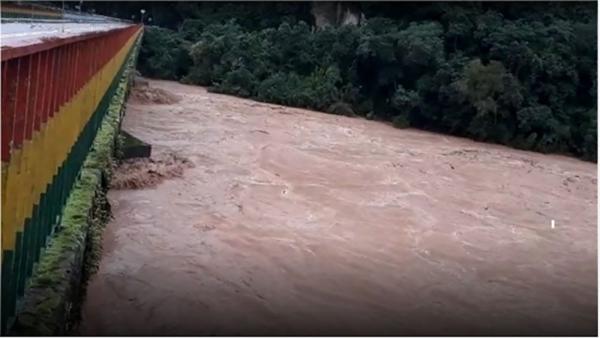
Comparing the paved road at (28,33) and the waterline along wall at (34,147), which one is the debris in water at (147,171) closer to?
the paved road at (28,33)

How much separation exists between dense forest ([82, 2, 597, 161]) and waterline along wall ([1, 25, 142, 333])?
57.5ft

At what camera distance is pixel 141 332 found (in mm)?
5684

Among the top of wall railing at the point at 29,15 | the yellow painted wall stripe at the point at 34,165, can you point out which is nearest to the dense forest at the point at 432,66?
the top of wall railing at the point at 29,15

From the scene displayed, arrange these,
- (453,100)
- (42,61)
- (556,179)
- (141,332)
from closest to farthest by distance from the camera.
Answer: (42,61) < (141,332) < (556,179) < (453,100)

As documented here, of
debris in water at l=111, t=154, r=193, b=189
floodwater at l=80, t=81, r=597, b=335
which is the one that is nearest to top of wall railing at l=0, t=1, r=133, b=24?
debris in water at l=111, t=154, r=193, b=189

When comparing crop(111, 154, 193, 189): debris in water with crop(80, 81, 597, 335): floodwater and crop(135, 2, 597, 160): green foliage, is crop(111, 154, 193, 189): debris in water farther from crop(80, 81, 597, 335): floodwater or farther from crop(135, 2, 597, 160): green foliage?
crop(135, 2, 597, 160): green foliage

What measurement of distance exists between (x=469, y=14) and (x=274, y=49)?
7437 mm

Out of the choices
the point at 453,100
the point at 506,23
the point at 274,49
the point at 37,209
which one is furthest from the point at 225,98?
the point at 37,209

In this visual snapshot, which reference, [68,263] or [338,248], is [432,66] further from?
[68,263]

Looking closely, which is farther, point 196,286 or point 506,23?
point 506,23

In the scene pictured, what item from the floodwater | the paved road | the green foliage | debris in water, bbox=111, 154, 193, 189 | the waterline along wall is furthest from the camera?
the green foliage

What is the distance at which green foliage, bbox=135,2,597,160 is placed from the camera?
68.8 ft

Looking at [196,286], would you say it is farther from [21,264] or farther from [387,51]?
[387,51]

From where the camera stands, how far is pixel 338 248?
8.63 meters
